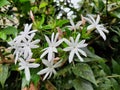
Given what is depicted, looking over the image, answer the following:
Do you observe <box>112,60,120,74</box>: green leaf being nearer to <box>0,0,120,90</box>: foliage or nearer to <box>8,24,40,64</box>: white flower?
<box>0,0,120,90</box>: foliage

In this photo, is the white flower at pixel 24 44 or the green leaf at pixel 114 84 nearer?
the white flower at pixel 24 44

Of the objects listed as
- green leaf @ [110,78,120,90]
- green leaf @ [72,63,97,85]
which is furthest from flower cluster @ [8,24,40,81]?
green leaf @ [110,78,120,90]

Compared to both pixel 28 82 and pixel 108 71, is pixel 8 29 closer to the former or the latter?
pixel 28 82

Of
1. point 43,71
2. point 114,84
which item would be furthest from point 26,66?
point 114,84

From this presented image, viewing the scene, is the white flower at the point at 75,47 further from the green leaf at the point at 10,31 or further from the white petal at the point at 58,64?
the green leaf at the point at 10,31

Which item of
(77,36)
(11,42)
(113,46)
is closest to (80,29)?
(77,36)

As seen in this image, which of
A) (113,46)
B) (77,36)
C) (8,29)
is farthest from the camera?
(113,46)

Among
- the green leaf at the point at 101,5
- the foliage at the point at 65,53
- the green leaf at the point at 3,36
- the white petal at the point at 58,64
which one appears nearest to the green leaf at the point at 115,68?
the foliage at the point at 65,53
